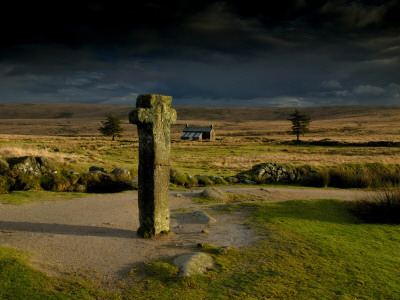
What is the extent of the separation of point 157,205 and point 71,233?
10.1ft

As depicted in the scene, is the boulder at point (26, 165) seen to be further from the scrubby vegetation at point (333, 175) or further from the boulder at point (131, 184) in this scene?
the scrubby vegetation at point (333, 175)

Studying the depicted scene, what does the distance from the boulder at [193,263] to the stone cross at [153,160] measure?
7.65 feet

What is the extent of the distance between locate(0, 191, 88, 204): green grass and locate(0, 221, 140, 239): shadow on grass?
3621 millimetres

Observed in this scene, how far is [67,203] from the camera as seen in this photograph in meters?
14.9

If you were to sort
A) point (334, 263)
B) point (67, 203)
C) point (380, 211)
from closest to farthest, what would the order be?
point (334, 263) → point (380, 211) → point (67, 203)

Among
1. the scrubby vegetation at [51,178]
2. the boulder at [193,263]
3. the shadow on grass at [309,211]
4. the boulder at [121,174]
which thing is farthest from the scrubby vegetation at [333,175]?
the boulder at [193,263]

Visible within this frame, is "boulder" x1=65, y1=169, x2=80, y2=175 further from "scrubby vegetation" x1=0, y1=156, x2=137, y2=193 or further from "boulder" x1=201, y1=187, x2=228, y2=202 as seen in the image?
"boulder" x1=201, y1=187, x2=228, y2=202

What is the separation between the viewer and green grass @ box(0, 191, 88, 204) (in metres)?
14.8

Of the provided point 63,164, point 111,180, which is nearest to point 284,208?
point 111,180

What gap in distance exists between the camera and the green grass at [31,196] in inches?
583

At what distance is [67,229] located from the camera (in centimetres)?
1104

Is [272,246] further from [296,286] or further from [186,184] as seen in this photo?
[186,184]

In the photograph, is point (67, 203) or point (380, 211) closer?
point (380, 211)

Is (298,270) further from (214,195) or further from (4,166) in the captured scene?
(4,166)
